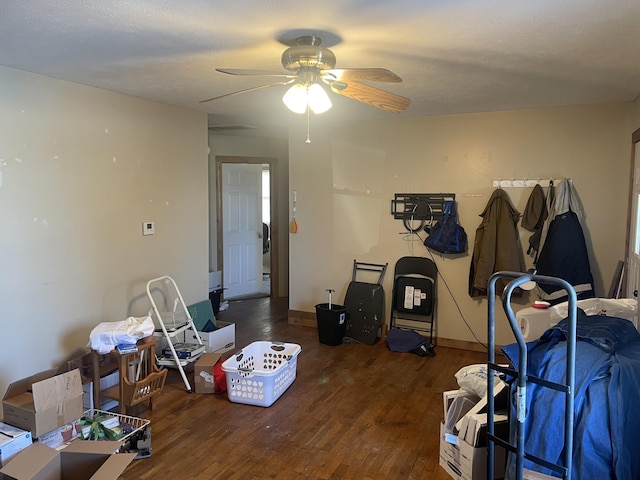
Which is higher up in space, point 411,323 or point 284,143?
point 284,143

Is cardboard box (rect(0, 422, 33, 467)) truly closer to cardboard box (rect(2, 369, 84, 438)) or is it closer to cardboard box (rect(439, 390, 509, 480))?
cardboard box (rect(2, 369, 84, 438))

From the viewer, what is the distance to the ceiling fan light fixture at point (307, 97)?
8.23 feet

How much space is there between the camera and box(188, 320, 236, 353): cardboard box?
420cm

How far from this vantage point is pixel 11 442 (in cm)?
255

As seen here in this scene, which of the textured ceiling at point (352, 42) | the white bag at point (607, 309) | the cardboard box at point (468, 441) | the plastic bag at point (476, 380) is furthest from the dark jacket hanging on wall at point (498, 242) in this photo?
the cardboard box at point (468, 441)

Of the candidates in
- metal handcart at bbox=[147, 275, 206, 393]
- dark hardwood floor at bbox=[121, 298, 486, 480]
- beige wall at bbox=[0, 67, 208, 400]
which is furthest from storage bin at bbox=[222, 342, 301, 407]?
beige wall at bbox=[0, 67, 208, 400]

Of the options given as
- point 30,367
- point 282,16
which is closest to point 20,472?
point 30,367

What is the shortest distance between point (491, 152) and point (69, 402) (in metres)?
3.93

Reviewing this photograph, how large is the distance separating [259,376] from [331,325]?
59.4 inches

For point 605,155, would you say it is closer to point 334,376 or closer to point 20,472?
point 334,376

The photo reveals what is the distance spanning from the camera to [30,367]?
319 centimetres

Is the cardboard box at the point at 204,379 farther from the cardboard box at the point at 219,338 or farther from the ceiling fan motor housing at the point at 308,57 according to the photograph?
the ceiling fan motor housing at the point at 308,57

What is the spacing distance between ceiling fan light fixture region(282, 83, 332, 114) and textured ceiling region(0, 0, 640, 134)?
0.25m

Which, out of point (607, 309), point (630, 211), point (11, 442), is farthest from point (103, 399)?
point (630, 211)
